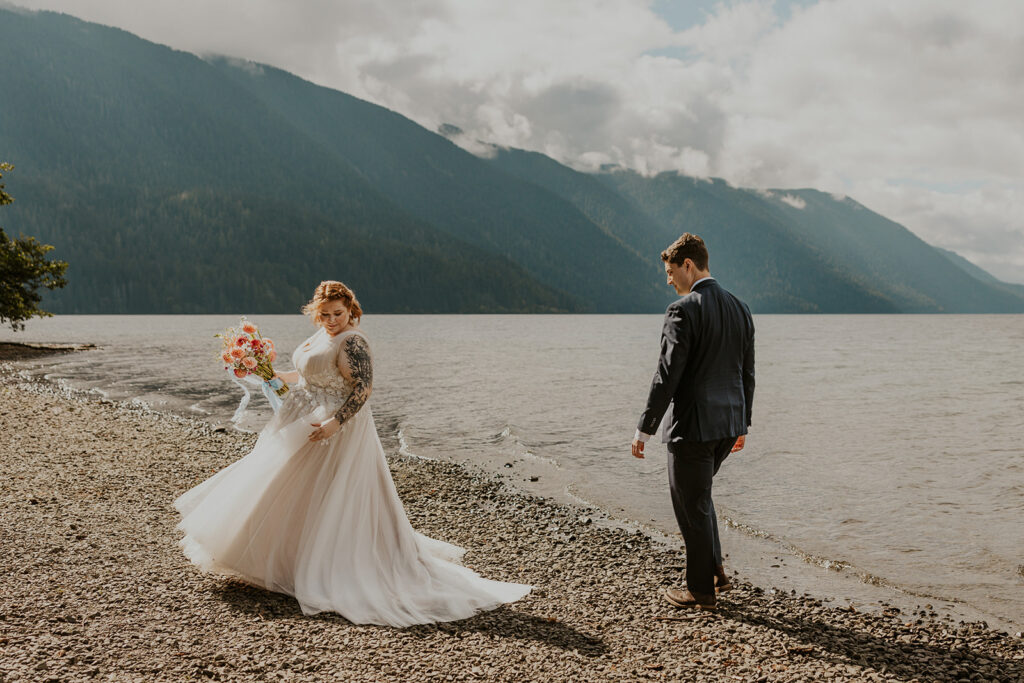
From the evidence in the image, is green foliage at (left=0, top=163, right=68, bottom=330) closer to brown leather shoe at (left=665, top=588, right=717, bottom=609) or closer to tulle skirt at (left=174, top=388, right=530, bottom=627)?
tulle skirt at (left=174, top=388, right=530, bottom=627)

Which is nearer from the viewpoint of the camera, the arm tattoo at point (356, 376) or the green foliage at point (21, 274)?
the arm tattoo at point (356, 376)

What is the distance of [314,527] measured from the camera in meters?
6.12

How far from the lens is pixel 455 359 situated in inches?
2078

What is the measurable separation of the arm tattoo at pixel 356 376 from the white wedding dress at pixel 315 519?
0.12 meters

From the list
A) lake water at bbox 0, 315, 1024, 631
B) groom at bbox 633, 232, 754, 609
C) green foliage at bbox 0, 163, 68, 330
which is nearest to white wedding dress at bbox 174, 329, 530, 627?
groom at bbox 633, 232, 754, 609

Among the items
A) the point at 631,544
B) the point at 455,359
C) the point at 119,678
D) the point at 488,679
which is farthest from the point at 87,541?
the point at 455,359

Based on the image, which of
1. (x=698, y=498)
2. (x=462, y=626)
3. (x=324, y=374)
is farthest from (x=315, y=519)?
(x=698, y=498)

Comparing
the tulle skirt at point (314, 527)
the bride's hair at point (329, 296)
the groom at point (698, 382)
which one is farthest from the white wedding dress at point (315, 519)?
the groom at point (698, 382)

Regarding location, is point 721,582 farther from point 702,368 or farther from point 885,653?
point 702,368

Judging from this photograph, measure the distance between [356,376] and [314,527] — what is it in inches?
55.4

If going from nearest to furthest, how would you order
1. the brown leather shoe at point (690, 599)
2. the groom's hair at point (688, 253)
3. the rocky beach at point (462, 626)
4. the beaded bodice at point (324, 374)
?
the rocky beach at point (462, 626) < the groom's hair at point (688, 253) < the beaded bodice at point (324, 374) < the brown leather shoe at point (690, 599)

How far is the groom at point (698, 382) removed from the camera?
18.6 ft

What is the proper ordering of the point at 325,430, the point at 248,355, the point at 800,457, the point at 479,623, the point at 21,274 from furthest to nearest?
the point at 21,274 < the point at 800,457 < the point at 248,355 < the point at 325,430 < the point at 479,623

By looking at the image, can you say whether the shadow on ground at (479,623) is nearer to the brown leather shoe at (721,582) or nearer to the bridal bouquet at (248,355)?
the brown leather shoe at (721,582)
